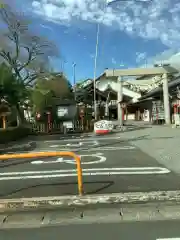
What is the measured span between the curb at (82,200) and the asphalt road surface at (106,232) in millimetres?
1004

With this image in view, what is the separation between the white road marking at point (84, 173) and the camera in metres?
8.98

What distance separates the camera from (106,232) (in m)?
4.91

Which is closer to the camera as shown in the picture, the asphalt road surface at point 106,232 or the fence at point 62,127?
the asphalt road surface at point 106,232

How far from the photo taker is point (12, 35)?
3744cm

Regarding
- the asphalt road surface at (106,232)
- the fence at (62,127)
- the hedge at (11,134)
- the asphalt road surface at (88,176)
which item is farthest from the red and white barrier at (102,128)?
the asphalt road surface at (106,232)

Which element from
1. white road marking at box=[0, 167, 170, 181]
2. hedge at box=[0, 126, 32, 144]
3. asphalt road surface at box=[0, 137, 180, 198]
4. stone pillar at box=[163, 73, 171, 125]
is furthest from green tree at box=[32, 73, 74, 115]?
white road marking at box=[0, 167, 170, 181]

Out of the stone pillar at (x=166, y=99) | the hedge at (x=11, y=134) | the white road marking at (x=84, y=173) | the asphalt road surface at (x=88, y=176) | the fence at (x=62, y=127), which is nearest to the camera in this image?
the asphalt road surface at (x=88, y=176)

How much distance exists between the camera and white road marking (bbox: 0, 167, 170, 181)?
8.98 meters

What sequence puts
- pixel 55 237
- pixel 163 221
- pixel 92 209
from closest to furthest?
pixel 55 237
pixel 163 221
pixel 92 209

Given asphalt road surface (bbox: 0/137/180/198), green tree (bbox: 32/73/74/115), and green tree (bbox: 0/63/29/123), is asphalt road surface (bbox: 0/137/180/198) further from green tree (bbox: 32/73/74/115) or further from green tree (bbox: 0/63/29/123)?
green tree (bbox: 32/73/74/115)

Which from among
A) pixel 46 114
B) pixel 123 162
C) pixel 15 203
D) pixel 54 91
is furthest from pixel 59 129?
pixel 15 203

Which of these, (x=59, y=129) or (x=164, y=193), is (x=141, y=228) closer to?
(x=164, y=193)

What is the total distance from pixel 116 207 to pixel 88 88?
150 feet

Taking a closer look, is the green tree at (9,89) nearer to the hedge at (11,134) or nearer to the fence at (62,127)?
the hedge at (11,134)
